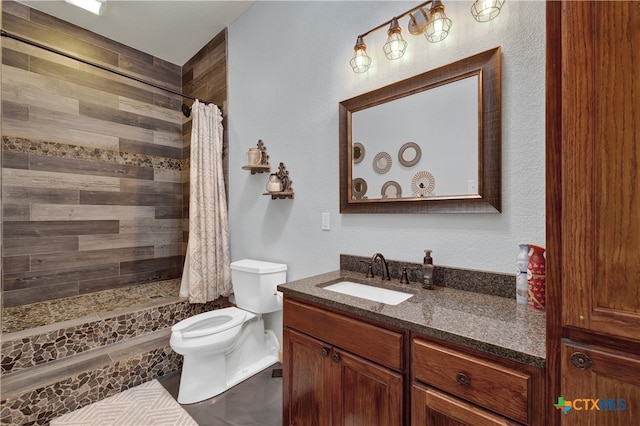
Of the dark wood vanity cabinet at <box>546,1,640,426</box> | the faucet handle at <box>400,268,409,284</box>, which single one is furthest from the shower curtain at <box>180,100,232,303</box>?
the dark wood vanity cabinet at <box>546,1,640,426</box>

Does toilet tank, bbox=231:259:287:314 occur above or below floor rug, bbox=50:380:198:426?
above

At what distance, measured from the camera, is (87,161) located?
2.70 metres

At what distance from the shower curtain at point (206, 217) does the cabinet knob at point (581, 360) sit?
7.87 feet

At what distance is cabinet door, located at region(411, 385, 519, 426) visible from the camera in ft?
2.70

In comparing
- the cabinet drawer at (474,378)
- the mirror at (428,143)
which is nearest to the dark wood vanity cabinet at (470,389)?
the cabinet drawer at (474,378)

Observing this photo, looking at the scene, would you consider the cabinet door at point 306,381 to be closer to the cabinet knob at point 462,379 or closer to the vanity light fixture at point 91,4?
the cabinet knob at point 462,379

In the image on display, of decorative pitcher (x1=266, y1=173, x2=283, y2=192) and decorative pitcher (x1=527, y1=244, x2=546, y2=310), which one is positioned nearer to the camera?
decorative pitcher (x1=527, y1=244, x2=546, y2=310)

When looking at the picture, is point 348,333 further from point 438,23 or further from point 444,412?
point 438,23

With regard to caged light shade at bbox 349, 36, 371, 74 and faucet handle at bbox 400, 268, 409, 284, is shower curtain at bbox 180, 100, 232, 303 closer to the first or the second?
caged light shade at bbox 349, 36, 371, 74

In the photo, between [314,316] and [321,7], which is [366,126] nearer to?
[321,7]

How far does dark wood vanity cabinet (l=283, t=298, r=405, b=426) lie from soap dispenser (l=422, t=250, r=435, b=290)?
42cm

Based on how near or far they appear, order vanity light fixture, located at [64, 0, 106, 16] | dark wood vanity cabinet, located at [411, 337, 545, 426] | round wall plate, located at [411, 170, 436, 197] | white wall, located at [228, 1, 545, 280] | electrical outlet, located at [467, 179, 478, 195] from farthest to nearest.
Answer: vanity light fixture, located at [64, 0, 106, 16] < round wall plate, located at [411, 170, 436, 197] < electrical outlet, located at [467, 179, 478, 195] < white wall, located at [228, 1, 545, 280] < dark wood vanity cabinet, located at [411, 337, 545, 426]

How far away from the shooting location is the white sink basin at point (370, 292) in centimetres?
137

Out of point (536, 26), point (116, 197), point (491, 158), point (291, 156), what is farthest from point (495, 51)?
point (116, 197)
